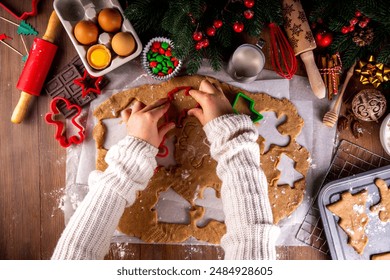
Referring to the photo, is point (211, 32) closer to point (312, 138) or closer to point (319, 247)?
point (312, 138)

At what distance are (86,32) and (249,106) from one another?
0.46m

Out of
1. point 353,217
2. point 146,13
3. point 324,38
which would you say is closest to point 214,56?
point 146,13

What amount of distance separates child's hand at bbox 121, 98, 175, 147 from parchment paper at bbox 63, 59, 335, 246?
6 centimetres

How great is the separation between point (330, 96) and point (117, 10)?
609 mm

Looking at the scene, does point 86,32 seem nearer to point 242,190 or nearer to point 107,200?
point 107,200

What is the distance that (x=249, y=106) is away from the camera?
1.00 m

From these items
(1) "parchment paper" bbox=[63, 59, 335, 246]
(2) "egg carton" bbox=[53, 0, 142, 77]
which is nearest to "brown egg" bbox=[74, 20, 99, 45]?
(2) "egg carton" bbox=[53, 0, 142, 77]

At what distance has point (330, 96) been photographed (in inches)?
39.4

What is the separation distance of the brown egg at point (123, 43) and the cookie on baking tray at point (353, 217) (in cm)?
67

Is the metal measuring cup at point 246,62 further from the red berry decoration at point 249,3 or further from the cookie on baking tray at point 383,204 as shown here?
the cookie on baking tray at point 383,204

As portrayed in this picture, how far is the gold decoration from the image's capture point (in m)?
0.95

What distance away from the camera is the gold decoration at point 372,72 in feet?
3.12

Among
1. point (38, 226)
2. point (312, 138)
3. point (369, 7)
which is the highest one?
point (369, 7)
